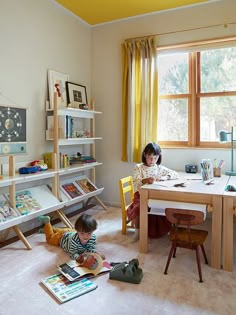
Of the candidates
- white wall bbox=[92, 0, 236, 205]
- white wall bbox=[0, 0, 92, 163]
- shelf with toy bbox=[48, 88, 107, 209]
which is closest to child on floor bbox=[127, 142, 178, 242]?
white wall bbox=[92, 0, 236, 205]

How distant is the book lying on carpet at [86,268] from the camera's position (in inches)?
81.8

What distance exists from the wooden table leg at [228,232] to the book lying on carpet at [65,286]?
3.50 ft

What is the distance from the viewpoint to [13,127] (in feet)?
9.53

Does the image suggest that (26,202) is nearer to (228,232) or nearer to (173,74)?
(228,232)

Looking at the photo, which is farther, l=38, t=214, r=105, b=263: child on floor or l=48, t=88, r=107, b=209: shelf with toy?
l=48, t=88, r=107, b=209: shelf with toy

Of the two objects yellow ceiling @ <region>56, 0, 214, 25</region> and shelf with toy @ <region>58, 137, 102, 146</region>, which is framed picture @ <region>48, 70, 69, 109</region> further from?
yellow ceiling @ <region>56, 0, 214, 25</region>

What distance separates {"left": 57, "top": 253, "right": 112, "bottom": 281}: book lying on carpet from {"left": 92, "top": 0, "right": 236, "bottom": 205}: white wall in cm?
190

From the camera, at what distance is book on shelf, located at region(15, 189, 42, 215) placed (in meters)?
2.74

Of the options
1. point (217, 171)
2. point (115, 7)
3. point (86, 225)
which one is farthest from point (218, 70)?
point (86, 225)

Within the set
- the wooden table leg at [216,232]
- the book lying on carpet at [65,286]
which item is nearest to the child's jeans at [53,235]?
the book lying on carpet at [65,286]

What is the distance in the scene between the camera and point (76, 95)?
151 inches

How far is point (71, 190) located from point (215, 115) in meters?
2.09

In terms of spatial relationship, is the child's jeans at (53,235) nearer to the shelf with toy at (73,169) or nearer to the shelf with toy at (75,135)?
the shelf with toy at (75,135)

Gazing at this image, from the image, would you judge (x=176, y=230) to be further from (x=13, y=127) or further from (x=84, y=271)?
(x=13, y=127)
